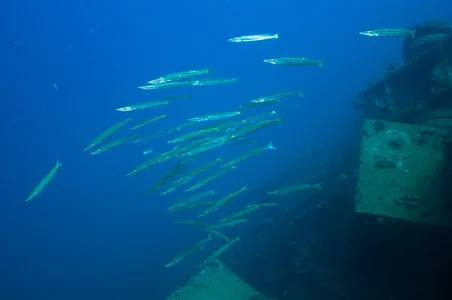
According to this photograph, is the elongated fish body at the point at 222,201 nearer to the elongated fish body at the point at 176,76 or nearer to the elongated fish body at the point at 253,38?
the elongated fish body at the point at 176,76

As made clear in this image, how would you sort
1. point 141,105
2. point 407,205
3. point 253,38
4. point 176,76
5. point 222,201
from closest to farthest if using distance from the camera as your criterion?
point 407,205 → point 222,201 → point 176,76 → point 253,38 → point 141,105

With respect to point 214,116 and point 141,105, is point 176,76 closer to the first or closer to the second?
point 141,105

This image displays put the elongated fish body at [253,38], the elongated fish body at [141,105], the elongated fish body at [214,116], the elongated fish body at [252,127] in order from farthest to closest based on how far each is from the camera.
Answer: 1. the elongated fish body at [141,105]
2. the elongated fish body at [253,38]
3. the elongated fish body at [214,116]
4. the elongated fish body at [252,127]

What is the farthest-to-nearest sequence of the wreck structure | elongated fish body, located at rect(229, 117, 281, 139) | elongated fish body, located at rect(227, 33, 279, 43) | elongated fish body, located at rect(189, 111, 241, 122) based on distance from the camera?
elongated fish body, located at rect(227, 33, 279, 43) → elongated fish body, located at rect(189, 111, 241, 122) → elongated fish body, located at rect(229, 117, 281, 139) → the wreck structure

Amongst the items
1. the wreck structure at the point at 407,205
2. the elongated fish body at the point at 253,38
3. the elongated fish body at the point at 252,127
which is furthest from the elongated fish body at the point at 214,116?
the wreck structure at the point at 407,205

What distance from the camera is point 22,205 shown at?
51.0 meters

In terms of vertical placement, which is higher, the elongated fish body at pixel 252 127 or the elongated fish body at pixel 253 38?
the elongated fish body at pixel 253 38

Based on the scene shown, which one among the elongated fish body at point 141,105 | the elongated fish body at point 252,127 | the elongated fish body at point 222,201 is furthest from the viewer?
the elongated fish body at point 141,105

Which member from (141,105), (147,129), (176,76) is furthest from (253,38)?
(147,129)

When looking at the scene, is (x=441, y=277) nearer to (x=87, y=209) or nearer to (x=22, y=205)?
(x=87, y=209)

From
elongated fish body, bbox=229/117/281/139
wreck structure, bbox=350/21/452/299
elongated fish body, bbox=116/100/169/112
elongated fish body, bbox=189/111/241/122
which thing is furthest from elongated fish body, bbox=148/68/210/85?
wreck structure, bbox=350/21/452/299

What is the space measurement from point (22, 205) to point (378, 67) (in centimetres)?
5827

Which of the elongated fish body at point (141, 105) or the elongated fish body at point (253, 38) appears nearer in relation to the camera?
the elongated fish body at point (253, 38)

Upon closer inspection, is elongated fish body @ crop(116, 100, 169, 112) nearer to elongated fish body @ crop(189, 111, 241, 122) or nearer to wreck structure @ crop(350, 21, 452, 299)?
elongated fish body @ crop(189, 111, 241, 122)
